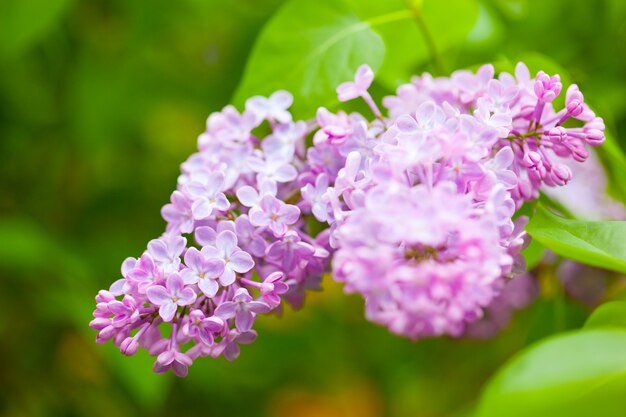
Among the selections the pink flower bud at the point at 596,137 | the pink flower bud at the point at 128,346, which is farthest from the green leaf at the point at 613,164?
the pink flower bud at the point at 128,346

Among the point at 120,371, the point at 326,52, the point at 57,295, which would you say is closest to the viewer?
the point at 326,52

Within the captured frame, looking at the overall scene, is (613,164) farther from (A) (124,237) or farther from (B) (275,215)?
(A) (124,237)

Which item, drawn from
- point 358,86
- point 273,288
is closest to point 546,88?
point 358,86

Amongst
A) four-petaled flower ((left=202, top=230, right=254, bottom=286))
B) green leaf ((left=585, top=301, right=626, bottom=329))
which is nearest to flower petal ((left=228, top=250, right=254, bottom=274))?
four-petaled flower ((left=202, top=230, right=254, bottom=286))

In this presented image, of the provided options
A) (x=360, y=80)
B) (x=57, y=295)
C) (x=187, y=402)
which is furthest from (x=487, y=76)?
(x=187, y=402)

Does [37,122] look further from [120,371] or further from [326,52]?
[326,52]

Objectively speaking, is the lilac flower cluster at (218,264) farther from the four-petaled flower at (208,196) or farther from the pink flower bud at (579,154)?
the pink flower bud at (579,154)

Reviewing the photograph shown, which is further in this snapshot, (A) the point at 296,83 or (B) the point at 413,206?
(A) the point at 296,83
